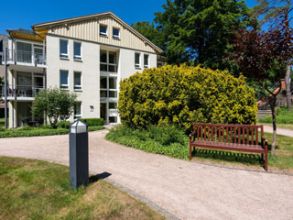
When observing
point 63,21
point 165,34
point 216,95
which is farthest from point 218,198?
point 165,34

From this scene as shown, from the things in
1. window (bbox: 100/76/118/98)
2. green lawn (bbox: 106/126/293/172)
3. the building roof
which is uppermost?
the building roof

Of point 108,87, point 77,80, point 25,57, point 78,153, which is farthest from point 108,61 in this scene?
point 78,153

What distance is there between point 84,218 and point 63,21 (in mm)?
19175

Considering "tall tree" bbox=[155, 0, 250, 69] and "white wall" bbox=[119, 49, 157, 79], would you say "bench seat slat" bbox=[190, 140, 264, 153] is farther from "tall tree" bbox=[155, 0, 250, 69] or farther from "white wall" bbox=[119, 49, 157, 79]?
"white wall" bbox=[119, 49, 157, 79]

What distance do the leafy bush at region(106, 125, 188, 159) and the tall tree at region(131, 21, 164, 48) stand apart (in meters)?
25.0

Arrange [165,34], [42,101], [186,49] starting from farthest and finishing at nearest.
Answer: [165,34]
[186,49]
[42,101]

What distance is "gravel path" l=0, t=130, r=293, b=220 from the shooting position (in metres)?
3.59

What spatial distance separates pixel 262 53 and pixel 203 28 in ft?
59.8

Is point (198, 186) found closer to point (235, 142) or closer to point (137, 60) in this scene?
point (235, 142)

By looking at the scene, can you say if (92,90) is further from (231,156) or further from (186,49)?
(231,156)

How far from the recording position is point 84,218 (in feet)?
11.3

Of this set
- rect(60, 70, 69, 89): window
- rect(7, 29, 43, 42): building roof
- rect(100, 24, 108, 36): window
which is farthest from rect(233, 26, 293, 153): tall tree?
rect(7, 29, 43, 42): building roof

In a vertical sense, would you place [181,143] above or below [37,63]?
below

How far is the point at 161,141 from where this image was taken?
25.6ft
